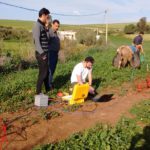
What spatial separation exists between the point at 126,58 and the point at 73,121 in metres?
8.28

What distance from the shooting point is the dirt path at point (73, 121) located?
5730mm

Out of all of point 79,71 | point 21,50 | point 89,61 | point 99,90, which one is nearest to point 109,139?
point 89,61

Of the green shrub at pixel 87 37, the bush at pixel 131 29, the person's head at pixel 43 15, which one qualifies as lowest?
the green shrub at pixel 87 37

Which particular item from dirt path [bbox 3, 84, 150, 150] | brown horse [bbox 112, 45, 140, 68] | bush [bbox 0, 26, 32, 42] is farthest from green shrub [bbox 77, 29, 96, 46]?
dirt path [bbox 3, 84, 150, 150]

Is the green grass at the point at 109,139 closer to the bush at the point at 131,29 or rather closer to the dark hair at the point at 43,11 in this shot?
the dark hair at the point at 43,11

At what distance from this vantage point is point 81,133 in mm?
6004

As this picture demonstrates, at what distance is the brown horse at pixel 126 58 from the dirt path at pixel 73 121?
5107 mm

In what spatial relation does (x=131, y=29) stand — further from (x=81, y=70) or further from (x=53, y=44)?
(x=81, y=70)

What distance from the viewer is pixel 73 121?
6.86 meters

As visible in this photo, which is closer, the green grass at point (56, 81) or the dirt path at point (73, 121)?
the dirt path at point (73, 121)

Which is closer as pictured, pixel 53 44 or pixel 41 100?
pixel 41 100

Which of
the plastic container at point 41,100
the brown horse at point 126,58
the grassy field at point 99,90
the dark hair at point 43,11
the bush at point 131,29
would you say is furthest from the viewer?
the bush at point 131,29

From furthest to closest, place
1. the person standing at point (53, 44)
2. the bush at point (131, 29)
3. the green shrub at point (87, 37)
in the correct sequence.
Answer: the bush at point (131, 29), the green shrub at point (87, 37), the person standing at point (53, 44)

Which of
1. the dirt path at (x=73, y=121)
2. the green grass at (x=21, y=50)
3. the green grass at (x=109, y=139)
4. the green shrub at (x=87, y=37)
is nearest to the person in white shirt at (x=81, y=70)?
the dirt path at (x=73, y=121)
